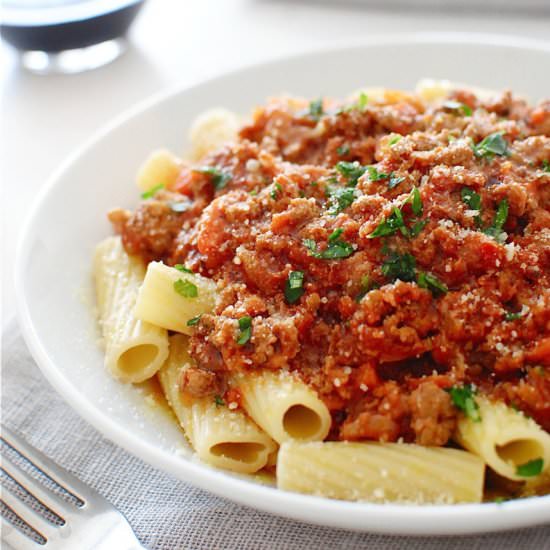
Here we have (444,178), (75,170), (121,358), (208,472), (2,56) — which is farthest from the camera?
(2,56)

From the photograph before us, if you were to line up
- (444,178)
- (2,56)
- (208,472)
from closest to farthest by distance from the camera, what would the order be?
1. (208,472)
2. (444,178)
3. (2,56)

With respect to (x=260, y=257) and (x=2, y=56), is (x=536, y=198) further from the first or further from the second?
(x=2, y=56)

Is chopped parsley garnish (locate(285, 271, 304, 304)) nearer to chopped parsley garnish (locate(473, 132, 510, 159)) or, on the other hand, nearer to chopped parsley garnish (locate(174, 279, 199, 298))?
chopped parsley garnish (locate(174, 279, 199, 298))

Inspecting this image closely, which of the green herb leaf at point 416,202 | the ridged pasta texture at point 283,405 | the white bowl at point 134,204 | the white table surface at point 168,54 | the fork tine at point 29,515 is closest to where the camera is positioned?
the white bowl at point 134,204

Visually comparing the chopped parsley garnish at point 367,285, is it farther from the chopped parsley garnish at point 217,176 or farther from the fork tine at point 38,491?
the fork tine at point 38,491

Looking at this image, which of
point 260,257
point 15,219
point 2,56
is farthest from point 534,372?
point 2,56

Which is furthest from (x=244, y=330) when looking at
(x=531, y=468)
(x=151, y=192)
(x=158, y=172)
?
(x=158, y=172)

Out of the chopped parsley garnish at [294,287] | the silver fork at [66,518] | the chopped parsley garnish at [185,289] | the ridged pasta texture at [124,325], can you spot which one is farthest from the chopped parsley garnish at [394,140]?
the silver fork at [66,518]
